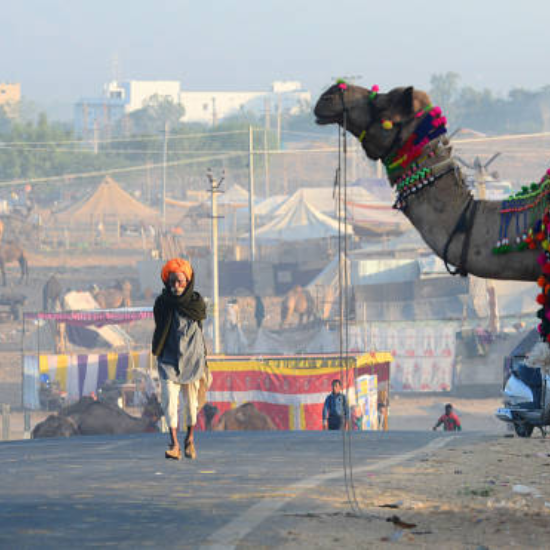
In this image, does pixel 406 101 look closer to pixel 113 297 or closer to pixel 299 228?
pixel 113 297

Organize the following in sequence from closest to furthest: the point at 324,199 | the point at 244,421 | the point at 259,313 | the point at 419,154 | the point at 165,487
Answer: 1. the point at 419,154
2. the point at 165,487
3. the point at 244,421
4. the point at 259,313
5. the point at 324,199

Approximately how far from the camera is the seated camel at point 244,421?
23922 mm

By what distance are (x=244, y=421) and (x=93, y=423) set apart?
3.05m

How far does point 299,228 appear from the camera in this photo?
66.9 metres

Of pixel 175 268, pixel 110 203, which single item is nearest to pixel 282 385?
pixel 175 268

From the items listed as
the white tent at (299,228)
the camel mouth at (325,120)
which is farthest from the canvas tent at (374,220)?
the camel mouth at (325,120)

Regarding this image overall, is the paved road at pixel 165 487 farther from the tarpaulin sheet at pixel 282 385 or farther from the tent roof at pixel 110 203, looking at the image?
the tent roof at pixel 110 203

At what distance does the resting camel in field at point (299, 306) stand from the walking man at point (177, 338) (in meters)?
39.7

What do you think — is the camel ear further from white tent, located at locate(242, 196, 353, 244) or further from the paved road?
white tent, located at locate(242, 196, 353, 244)

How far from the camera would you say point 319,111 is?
774cm

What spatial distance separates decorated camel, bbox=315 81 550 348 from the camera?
7.41 metres

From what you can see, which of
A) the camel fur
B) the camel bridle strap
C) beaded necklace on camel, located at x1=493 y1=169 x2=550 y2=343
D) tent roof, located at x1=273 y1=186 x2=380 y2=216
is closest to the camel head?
the camel fur

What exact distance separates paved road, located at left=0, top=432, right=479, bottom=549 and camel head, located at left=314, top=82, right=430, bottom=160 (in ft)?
8.80

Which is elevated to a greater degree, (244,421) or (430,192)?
(430,192)
